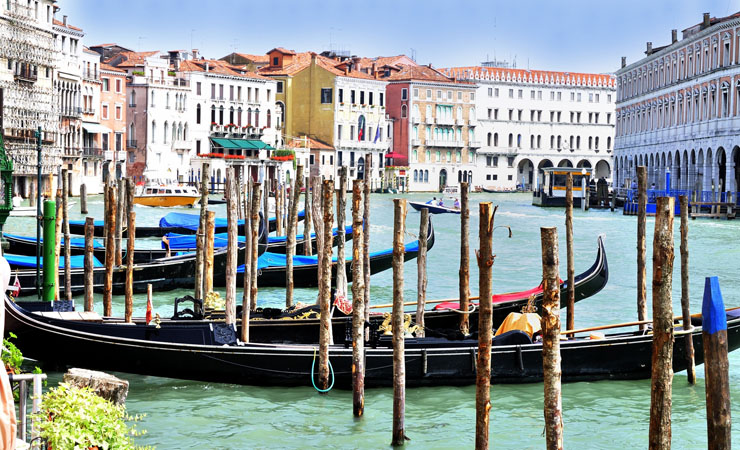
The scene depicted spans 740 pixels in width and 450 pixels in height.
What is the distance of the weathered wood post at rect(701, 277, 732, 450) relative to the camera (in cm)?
469

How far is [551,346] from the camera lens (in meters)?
4.75

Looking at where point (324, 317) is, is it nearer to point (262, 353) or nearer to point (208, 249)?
point (262, 353)

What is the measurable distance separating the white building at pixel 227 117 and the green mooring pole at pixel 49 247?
33889 mm

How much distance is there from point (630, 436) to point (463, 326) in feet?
6.80

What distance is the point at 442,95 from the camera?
181 ft

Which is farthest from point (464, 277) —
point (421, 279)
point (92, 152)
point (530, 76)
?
point (530, 76)

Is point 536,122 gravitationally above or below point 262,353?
above

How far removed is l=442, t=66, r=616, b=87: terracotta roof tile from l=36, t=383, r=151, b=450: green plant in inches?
2167

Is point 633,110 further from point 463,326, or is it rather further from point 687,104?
point 463,326

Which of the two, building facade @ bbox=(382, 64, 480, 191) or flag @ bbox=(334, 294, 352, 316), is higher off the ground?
building facade @ bbox=(382, 64, 480, 191)

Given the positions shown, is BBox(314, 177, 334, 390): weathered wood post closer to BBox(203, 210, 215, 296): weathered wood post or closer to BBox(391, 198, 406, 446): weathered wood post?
BBox(391, 198, 406, 446): weathered wood post

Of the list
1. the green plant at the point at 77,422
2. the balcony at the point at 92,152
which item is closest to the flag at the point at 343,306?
the green plant at the point at 77,422

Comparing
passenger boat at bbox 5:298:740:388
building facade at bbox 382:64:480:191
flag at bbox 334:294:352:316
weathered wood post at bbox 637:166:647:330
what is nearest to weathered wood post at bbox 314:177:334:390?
passenger boat at bbox 5:298:740:388

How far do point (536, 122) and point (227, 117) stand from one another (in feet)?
69.1
